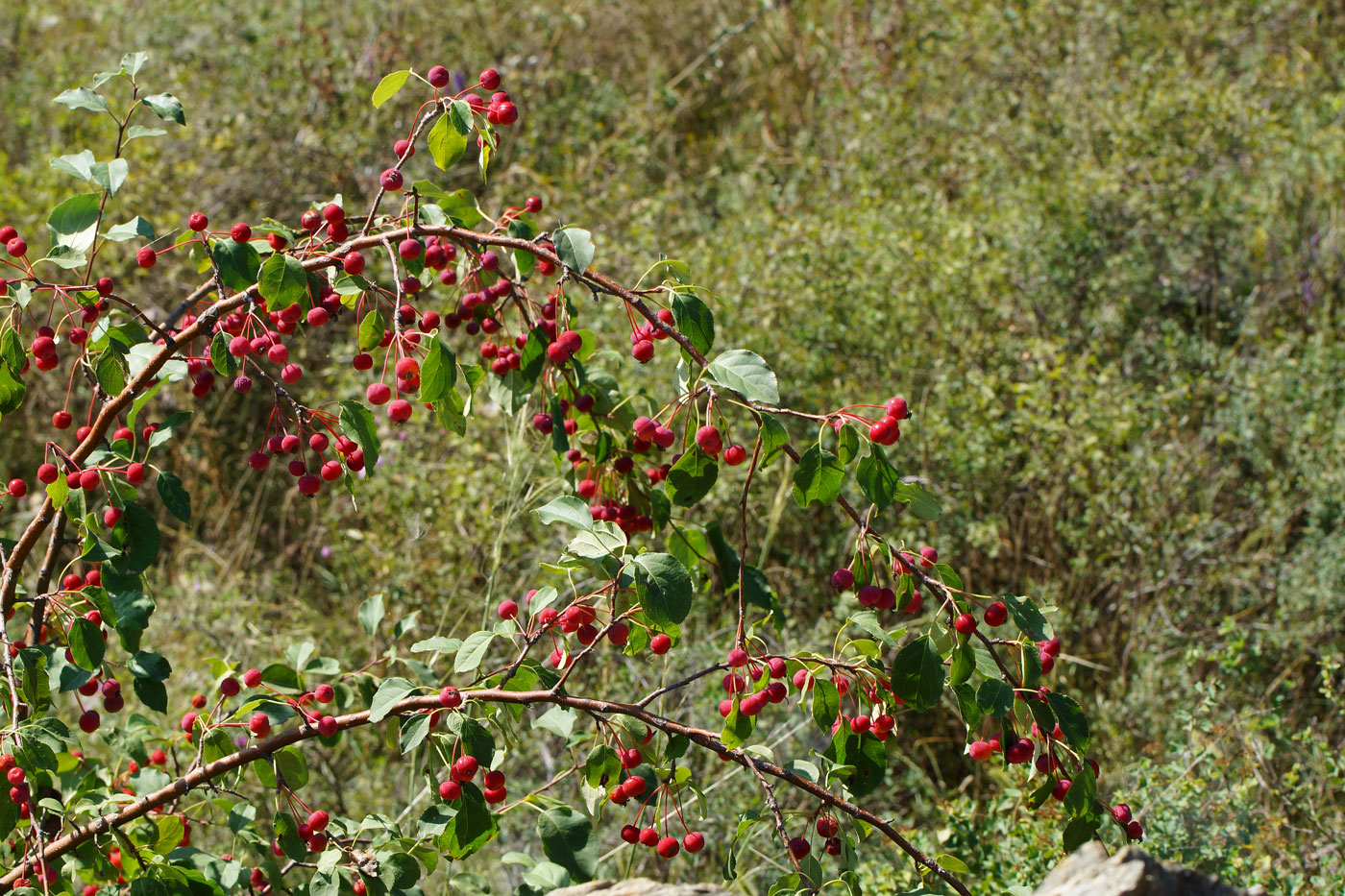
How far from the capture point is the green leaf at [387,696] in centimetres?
117

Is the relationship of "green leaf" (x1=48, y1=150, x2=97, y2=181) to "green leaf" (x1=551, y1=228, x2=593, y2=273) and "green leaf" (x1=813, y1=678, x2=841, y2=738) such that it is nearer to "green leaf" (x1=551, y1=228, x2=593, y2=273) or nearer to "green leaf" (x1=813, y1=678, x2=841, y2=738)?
"green leaf" (x1=551, y1=228, x2=593, y2=273)

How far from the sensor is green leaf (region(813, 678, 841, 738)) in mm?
1150

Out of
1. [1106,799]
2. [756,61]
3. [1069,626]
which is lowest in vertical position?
[1106,799]

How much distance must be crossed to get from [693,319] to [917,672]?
0.43 metres

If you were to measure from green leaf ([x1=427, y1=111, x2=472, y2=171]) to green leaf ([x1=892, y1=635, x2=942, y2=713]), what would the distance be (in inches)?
27.4

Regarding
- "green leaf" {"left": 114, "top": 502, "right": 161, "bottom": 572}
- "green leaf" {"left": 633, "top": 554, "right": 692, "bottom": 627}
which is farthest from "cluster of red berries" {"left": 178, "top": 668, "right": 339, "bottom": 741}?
"green leaf" {"left": 633, "top": 554, "right": 692, "bottom": 627}

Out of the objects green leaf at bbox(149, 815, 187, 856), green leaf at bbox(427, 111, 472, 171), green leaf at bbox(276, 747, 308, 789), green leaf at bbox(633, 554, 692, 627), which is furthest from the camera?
green leaf at bbox(149, 815, 187, 856)

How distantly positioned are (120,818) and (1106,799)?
6.45 ft

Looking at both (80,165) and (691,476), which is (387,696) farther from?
(80,165)

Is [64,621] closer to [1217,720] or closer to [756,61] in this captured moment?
[1217,720]

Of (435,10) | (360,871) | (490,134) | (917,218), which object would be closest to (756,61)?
(435,10)

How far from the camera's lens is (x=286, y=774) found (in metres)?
1.32

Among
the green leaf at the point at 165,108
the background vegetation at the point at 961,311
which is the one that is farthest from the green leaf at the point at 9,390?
the background vegetation at the point at 961,311

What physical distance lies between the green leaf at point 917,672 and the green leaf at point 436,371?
0.53 metres
